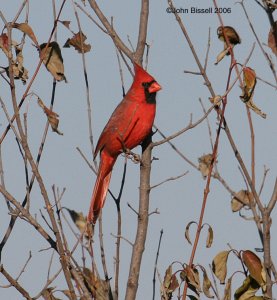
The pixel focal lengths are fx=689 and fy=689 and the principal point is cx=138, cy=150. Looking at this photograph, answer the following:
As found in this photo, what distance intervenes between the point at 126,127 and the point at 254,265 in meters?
2.09

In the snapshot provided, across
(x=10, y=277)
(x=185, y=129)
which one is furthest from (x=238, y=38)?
(x=10, y=277)

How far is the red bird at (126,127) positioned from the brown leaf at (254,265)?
5.04 ft

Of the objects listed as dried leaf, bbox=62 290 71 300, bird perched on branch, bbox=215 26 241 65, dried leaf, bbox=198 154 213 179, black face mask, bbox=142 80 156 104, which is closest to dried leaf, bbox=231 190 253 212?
dried leaf, bbox=198 154 213 179

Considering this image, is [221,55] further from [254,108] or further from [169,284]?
[169,284]

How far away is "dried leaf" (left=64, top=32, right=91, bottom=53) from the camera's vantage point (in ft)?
10.00

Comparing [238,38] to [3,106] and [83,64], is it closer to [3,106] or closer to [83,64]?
[83,64]

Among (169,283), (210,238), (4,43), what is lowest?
(169,283)

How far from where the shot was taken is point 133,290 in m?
2.68

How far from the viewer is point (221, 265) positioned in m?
2.58

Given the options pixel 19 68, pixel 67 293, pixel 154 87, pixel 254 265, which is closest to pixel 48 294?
pixel 67 293

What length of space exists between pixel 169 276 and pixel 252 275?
32cm

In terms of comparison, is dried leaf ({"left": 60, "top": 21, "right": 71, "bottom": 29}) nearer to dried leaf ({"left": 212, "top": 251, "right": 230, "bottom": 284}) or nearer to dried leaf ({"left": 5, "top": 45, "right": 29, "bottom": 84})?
dried leaf ({"left": 5, "top": 45, "right": 29, "bottom": 84})

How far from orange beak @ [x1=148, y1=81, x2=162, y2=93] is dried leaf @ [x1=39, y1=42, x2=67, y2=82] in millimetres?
1527

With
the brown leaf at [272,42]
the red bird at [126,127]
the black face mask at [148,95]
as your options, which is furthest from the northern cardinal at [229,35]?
the black face mask at [148,95]
